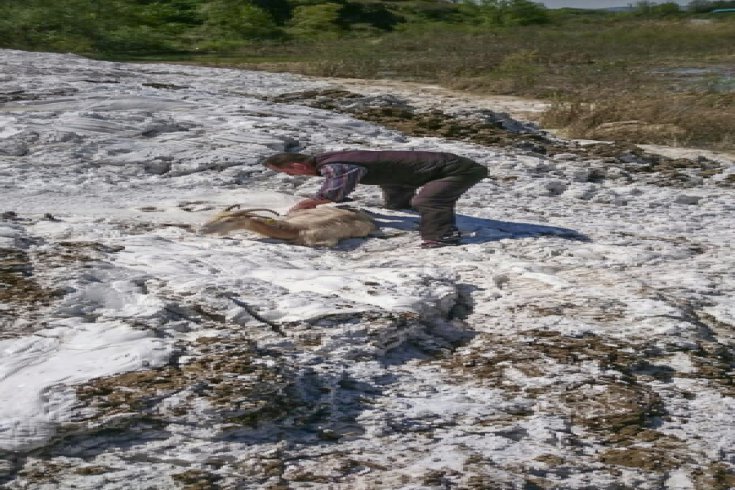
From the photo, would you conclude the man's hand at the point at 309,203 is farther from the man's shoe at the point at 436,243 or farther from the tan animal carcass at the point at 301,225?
the man's shoe at the point at 436,243

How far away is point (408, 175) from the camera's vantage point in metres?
6.75

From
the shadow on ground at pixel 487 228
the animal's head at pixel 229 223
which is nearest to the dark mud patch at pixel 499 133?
the shadow on ground at pixel 487 228

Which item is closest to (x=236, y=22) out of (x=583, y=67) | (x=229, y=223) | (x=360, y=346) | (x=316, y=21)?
(x=316, y=21)

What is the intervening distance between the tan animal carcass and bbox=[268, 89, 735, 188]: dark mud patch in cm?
360

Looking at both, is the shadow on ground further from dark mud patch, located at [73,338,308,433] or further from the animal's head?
dark mud patch, located at [73,338,308,433]

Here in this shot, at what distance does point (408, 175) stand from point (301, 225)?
31.5 inches

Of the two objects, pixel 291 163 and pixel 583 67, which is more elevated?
pixel 291 163

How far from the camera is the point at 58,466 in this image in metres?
3.47

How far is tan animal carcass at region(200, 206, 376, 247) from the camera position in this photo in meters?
6.35

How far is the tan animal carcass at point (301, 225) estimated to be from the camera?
6.35 meters

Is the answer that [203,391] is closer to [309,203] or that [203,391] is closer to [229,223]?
[229,223]

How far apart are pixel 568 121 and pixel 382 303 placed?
7682 mm

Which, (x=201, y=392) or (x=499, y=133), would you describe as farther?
(x=499, y=133)

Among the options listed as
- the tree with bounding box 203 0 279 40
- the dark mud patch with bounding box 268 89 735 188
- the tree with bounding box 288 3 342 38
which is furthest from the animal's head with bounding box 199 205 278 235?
the tree with bounding box 288 3 342 38
